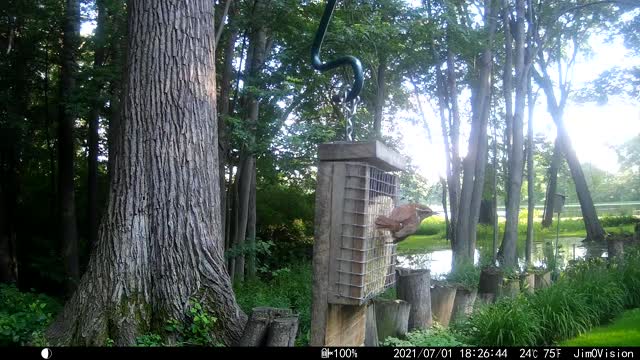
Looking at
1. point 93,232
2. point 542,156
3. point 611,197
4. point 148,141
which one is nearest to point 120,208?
point 148,141

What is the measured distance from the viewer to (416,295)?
5.03m

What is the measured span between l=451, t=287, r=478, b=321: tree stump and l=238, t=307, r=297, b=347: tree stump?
2.33m

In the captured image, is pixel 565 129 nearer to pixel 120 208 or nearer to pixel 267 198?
pixel 267 198

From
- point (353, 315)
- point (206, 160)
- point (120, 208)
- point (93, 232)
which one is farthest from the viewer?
point (93, 232)

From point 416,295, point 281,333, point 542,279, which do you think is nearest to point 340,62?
point 281,333

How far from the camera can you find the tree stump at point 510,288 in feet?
20.8

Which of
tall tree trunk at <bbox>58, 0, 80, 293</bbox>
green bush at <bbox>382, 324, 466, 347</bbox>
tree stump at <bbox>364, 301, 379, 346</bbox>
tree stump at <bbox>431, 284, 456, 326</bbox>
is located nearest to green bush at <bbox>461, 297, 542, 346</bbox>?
green bush at <bbox>382, 324, 466, 347</bbox>

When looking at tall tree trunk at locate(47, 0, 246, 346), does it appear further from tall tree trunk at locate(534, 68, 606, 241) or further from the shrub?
tall tree trunk at locate(534, 68, 606, 241)

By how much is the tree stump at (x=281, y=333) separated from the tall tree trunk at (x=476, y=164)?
282 inches

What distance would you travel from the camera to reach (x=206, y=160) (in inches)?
194

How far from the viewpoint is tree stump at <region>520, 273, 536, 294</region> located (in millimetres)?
6700

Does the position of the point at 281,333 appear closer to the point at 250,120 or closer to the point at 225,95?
the point at 250,120

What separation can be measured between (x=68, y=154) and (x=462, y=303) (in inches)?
336

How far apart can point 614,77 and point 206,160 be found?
1566cm
